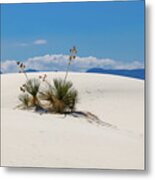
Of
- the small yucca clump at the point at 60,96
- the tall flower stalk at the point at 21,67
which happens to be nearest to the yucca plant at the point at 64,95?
the small yucca clump at the point at 60,96

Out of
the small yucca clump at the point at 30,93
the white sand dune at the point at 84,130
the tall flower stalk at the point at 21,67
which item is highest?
the tall flower stalk at the point at 21,67

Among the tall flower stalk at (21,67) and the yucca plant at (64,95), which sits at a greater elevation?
the tall flower stalk at (21,67)

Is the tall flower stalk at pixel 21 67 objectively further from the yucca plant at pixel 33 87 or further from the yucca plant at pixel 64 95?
the yucca plant at pixel 64 95

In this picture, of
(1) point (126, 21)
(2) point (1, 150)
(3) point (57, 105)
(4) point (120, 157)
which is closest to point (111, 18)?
(1) point (126, 21)

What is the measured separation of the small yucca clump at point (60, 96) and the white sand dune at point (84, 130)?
2 cm

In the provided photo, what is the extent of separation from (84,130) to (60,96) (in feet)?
0.56

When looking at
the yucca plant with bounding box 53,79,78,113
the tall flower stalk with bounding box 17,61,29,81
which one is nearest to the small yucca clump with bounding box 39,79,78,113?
the yucca plant with bounding box 53,79,78,113

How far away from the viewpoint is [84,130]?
230cm

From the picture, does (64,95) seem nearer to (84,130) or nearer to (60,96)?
(60,96)

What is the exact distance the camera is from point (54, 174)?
7.65ft

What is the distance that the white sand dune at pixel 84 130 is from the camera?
2260 mm

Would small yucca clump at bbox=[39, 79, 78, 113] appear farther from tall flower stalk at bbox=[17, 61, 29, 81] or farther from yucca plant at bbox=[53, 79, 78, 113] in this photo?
tall flower stalk at bbox=[17, 61, 29, 81]

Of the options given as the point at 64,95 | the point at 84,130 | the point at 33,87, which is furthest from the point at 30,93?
the point at 84,130

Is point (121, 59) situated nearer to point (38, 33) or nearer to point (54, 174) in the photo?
point (38, 33)
